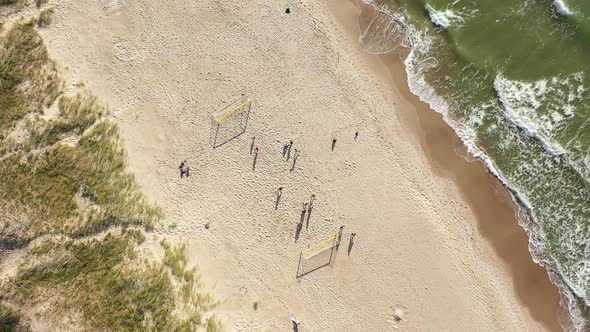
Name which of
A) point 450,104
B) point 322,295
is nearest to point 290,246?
point 322,295

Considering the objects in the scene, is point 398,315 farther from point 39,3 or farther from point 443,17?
point 39,3

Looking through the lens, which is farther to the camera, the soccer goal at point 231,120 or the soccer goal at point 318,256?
the soccer goal at point 318,256

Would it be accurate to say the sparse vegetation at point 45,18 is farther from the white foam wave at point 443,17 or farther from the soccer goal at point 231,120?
the white foam wave at point 443,17

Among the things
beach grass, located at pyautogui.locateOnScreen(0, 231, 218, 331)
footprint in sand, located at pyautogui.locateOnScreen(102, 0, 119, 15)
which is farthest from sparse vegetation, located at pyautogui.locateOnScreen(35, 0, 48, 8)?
beach grass, located at pyautogui.locateOnScreen(0, 231, 218, 331)

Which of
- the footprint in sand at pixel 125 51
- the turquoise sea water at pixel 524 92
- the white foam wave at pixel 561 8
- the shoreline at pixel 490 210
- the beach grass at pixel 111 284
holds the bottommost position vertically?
the beach grass at pixel 111 284

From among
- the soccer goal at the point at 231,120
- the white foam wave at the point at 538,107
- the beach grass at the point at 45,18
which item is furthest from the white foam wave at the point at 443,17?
the beach grass at the point at 45,18

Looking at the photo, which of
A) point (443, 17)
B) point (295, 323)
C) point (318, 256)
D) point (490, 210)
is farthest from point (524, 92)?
point (295, 323)

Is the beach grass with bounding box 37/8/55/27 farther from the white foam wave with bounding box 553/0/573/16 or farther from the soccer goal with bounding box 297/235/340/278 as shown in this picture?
the white foam wave with bounding box 553/0/573/16

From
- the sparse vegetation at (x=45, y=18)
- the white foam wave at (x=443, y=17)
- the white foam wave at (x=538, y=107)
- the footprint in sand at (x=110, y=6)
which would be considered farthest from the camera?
the white foam wave at (x=443, y=17)
